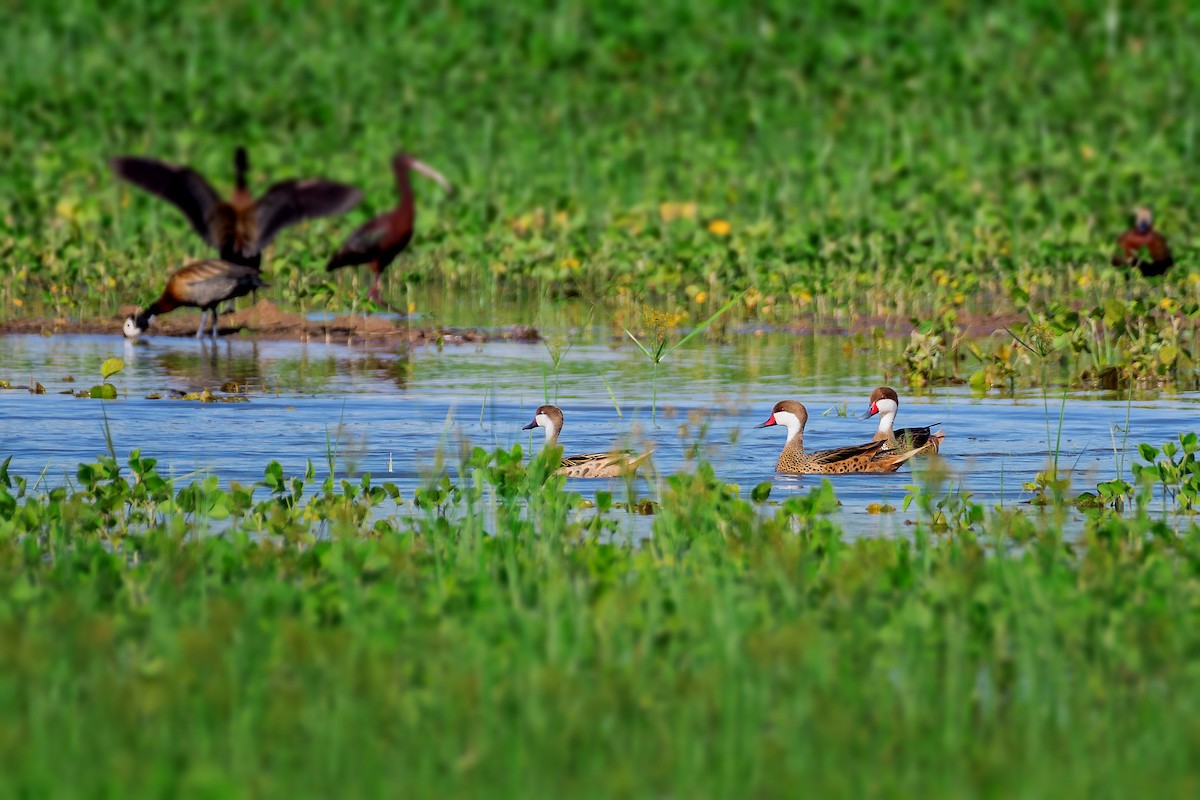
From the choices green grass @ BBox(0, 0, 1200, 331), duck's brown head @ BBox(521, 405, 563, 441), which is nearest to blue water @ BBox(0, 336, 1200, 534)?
duck's brown head @ BBox(521, 405, 563, 441)

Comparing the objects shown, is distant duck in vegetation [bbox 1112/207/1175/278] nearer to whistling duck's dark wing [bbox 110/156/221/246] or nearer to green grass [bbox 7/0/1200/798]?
green grass [bbox 7/0/1200/798]

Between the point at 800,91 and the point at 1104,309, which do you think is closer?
the point at 1104,309

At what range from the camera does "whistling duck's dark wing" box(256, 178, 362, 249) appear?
15.2 meters

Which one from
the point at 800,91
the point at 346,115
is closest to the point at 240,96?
the point at 346,115

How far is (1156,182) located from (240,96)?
918 cm

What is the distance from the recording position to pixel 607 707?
4.46 metres

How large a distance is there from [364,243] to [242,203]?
909mm

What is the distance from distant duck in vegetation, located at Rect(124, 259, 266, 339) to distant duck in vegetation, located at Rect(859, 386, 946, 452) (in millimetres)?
5081

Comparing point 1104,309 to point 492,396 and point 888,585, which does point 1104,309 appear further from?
point 888,585

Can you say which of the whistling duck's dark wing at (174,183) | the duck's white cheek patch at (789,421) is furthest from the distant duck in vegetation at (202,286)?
the duck's white cheek patch at (789,421)

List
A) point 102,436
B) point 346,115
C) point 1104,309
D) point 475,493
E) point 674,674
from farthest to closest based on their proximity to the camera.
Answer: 1. point 346,115
2. point 1104,309
3. point 102,436
4. point 475,493
5. point 674,674

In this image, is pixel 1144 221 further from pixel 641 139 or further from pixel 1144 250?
pixel 641 139

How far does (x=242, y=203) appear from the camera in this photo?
15.2 metres

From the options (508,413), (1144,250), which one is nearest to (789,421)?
(508,413)
